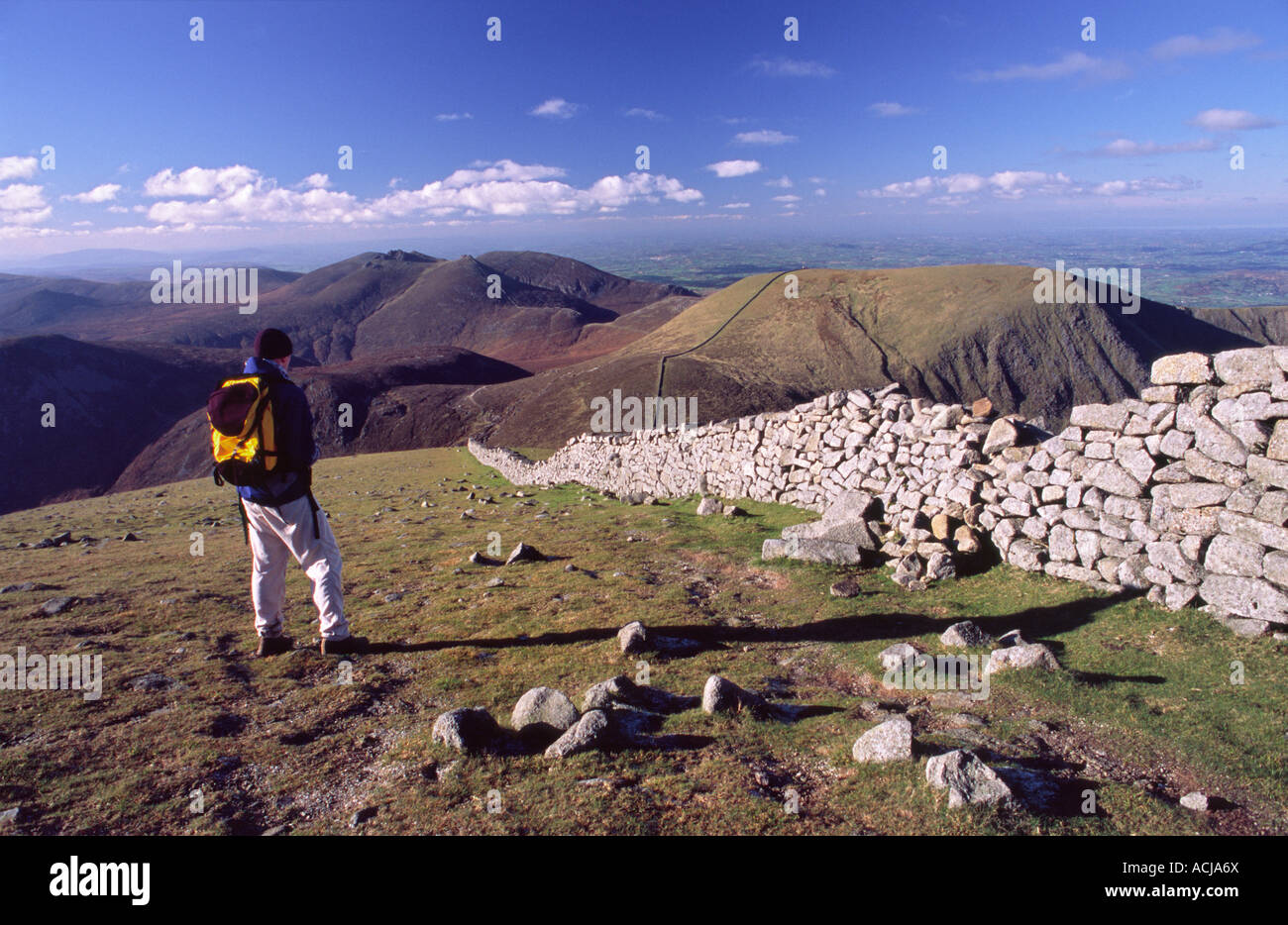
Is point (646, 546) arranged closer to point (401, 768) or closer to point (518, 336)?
point (401, 768)

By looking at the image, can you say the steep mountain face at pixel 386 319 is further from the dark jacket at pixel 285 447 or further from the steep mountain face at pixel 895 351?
the dark jacket at pixel 285 447

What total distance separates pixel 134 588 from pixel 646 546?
27.1 ft

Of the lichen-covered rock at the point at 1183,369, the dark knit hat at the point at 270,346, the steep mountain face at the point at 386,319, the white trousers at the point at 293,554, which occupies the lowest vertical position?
the white trousers at the point at 293,554

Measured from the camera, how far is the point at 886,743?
4809 mm

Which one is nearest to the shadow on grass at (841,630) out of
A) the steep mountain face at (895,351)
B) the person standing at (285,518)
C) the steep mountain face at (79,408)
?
the person standing at (285,518)

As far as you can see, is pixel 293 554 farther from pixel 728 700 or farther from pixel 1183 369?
pixel 1183 369

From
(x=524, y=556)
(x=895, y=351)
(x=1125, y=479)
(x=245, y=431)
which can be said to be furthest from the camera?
(x=895, y=351)

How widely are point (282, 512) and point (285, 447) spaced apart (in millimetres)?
679

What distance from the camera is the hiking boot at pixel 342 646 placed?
7.08 m

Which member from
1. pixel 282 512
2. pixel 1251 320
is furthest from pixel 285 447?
pixel 1251 320

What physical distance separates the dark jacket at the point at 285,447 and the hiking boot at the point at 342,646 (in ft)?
5.56

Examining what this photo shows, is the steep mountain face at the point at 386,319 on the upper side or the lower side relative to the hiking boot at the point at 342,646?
upper
